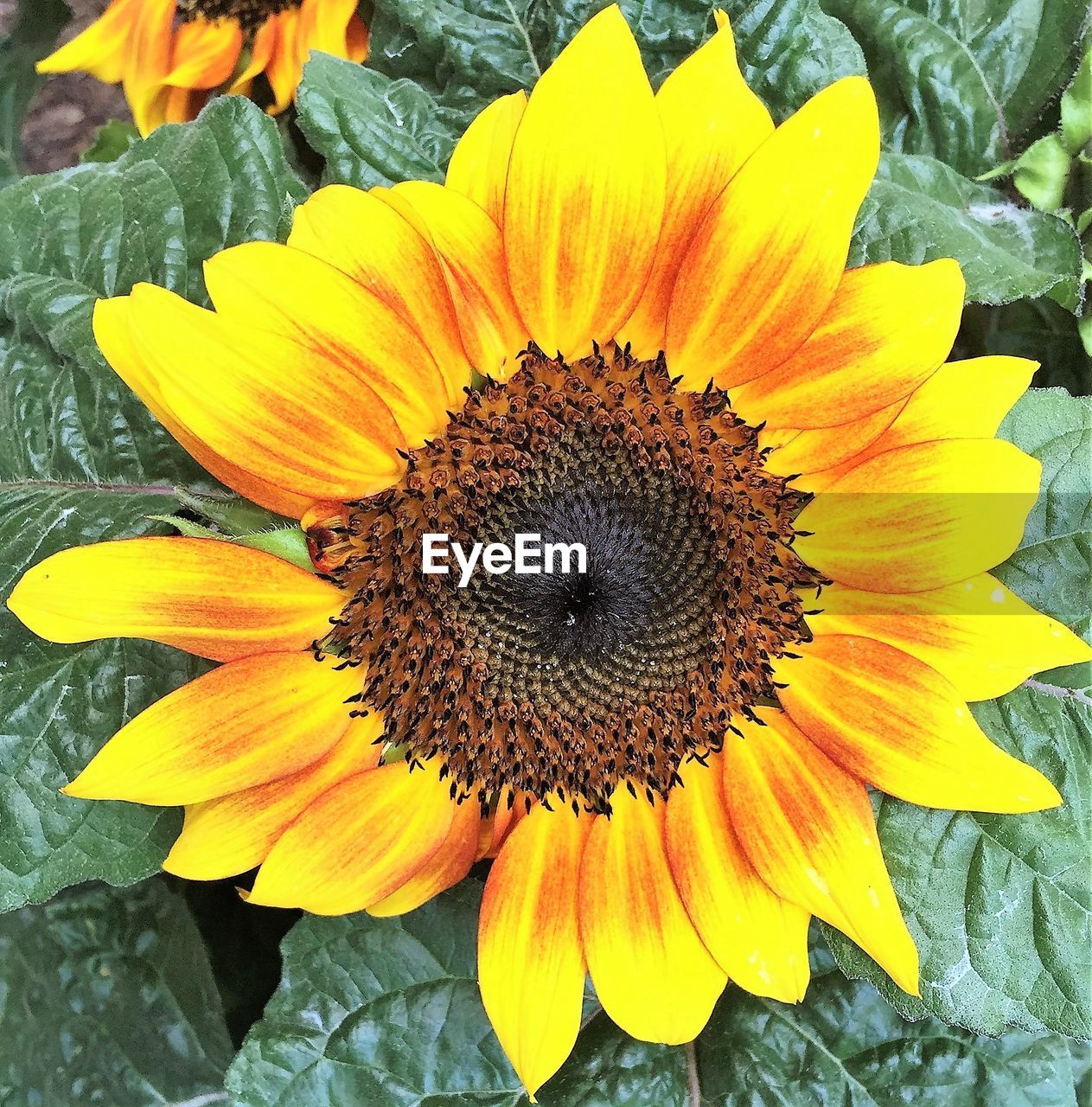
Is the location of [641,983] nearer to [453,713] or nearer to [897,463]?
[453,713]

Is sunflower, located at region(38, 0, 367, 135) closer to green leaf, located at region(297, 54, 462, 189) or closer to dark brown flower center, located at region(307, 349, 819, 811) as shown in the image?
green leaf, located at region(297, 54, 462, 189)

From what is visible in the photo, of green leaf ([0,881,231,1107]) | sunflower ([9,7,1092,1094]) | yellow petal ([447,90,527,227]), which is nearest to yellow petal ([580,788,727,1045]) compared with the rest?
sunflower ([9,7,1092,1094])

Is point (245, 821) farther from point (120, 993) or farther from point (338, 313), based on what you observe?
point (120, 993)

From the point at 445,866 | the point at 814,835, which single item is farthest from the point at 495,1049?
the point at 814,835

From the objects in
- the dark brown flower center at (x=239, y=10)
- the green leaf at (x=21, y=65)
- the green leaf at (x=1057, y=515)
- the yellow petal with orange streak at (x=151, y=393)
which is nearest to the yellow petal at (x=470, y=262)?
the yellow petal with orange streak at (x=151, y=393)

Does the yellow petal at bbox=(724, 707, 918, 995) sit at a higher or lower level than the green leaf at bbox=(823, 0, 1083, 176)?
lower

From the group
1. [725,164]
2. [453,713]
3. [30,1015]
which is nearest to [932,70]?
[725,164]
